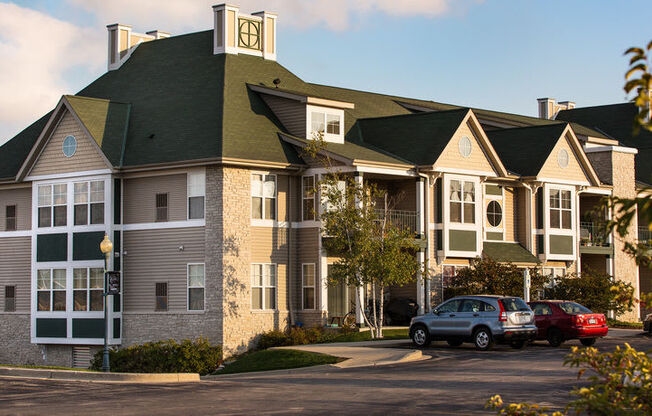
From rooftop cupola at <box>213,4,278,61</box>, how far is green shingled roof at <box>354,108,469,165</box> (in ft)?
17.7

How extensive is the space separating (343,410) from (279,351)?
1348cm

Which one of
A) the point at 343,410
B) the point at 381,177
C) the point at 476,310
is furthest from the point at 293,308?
the point at 343,410

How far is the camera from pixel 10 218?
4047 cm

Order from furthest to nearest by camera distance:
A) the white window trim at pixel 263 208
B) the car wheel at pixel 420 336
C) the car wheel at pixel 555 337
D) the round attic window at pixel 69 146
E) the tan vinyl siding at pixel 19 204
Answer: the tan vinyl siding at pixel 19 204, the round attic window at pixel 69 146, the white window trim at pixel 263 208, the car wheel at pixel 555 337, the car wheel at pixel 420 336

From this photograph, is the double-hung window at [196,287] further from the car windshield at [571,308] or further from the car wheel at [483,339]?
the car windshield at [571,308]

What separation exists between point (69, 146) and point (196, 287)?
8.06 m

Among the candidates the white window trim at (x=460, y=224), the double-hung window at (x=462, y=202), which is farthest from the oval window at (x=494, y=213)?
the double-hung window at (x=462, y=202)

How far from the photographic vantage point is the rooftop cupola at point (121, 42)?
42531mm

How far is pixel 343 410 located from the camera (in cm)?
1611

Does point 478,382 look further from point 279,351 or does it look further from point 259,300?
point 259,300

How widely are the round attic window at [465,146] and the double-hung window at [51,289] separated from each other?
55.2 feet

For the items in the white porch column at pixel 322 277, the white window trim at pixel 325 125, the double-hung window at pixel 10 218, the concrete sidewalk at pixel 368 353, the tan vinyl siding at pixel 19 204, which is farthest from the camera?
the double-hung window at pixel 10 218

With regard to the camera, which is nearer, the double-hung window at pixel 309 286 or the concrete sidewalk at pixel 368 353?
the concrete sidewalk at pixel 368 353

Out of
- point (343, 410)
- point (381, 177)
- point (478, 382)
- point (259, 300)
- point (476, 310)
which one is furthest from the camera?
point (381, 177)
